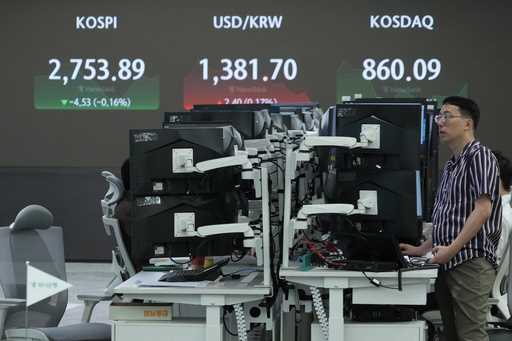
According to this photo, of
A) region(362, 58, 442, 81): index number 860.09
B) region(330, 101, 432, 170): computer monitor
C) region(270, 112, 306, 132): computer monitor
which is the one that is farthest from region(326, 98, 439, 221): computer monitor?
region(362, 58, 442, 81): index number 860.09

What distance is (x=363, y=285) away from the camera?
4.23 m

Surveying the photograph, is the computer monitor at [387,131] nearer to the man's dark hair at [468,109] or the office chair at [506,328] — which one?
the man's dark hair at [468,109]

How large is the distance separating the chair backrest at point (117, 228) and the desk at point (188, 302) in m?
1.18

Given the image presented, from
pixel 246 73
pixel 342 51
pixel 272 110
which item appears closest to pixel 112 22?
pixel 246 73

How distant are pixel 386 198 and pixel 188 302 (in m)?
0.99

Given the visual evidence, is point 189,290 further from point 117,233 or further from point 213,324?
point 117,233

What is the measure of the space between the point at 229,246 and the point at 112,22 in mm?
5936

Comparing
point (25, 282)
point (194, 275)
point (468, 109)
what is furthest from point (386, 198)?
point (25, 282)

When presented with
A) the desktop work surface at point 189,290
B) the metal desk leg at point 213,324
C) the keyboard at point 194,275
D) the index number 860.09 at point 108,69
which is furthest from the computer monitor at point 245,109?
the index number 860.09 at point 108,69

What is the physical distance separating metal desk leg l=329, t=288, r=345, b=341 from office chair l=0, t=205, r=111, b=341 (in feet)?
4.10

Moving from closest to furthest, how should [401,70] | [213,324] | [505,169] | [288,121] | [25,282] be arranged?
[213,324] → [25,282] → [505,169] → [288,121] → [401,70]

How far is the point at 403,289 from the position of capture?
4227 millimetres

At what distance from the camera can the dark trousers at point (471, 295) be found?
4297 millimetres

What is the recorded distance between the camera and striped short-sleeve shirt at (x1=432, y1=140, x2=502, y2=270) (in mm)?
4281
